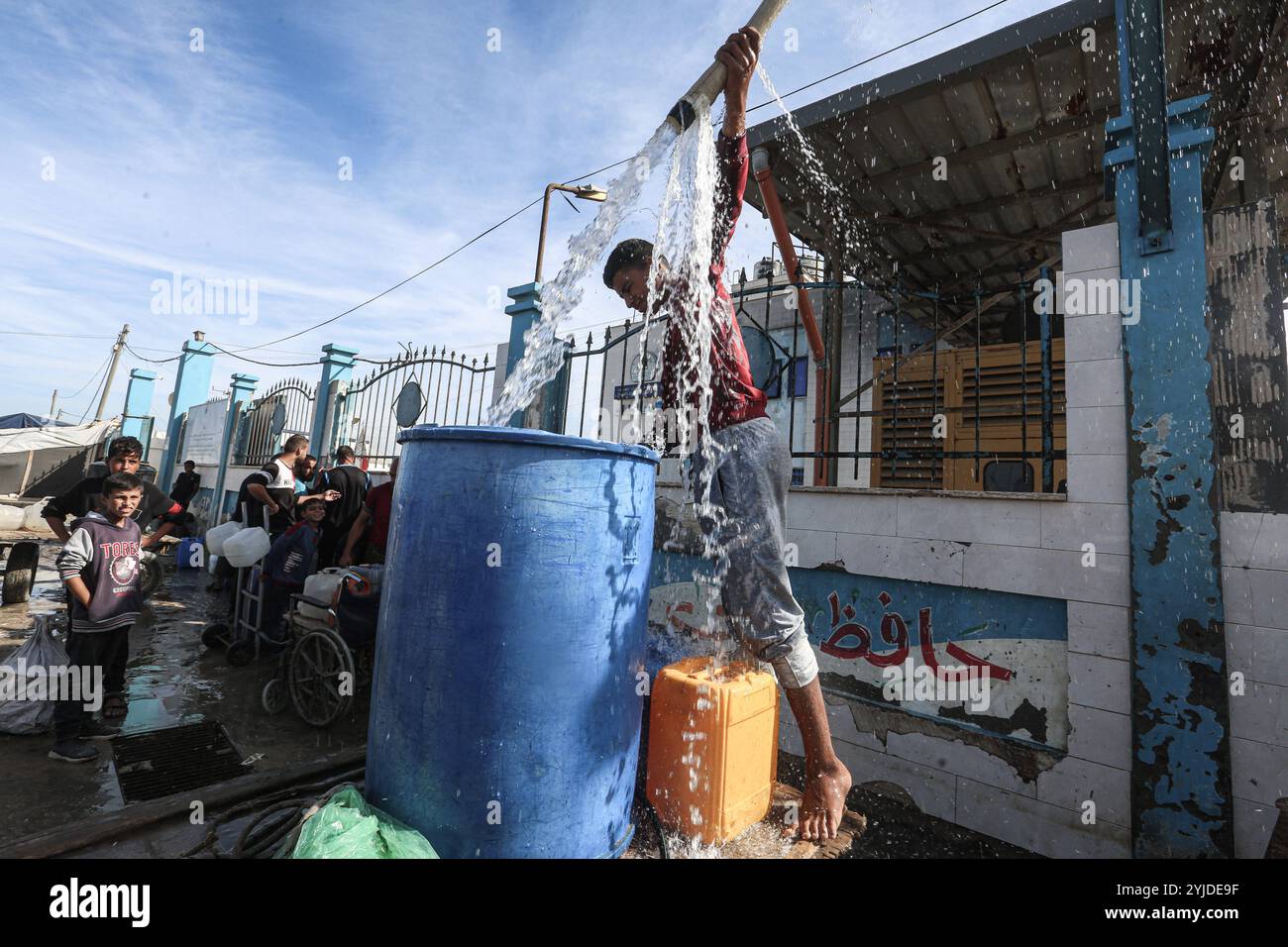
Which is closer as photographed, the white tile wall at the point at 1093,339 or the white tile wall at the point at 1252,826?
the white tile wall at the point at 1252,826

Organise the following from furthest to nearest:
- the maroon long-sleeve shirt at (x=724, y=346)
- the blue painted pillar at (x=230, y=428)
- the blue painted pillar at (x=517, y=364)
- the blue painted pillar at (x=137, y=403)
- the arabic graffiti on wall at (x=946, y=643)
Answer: the blue painted pillar at (x=137, y=403), the blue painted pillar at (x=230, y=428), the blue painted pillar at (x=517, y=364), the arabic graffiti on wall at (x=946, y=643), the maroon long-sleeve shirt at (x=724, y=346)

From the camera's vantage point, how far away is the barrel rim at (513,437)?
1606mm

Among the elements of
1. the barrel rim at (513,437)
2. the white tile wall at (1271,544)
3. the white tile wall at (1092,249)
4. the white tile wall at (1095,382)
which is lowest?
the white tile wall at (1271,544)

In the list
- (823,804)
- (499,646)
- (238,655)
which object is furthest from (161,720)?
(823,804)

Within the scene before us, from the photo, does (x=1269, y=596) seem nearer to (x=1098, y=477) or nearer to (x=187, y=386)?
(x=1098, y=477)

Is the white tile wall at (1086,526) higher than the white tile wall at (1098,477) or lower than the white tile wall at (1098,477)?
lower

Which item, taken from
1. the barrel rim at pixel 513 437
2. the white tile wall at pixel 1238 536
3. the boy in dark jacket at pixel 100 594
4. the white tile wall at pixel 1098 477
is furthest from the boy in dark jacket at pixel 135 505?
the white tile wall at pixel 1238 536

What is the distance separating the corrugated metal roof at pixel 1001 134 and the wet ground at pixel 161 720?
4909 mm

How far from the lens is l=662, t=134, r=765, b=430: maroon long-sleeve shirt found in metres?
2.24

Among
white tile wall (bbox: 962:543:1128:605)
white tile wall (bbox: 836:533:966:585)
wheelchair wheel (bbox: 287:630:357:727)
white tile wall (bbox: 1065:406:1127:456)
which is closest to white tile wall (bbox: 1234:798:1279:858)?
white tile wall (bbox: 962:543:1128:605)

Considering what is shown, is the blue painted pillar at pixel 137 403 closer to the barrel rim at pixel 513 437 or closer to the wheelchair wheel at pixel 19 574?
the wheelchair wheel at pixel 19 574

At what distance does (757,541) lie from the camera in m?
2.11

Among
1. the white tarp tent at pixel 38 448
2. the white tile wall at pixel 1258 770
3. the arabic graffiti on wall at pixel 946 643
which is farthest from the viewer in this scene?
the white tarp tent at pixel 38 448
